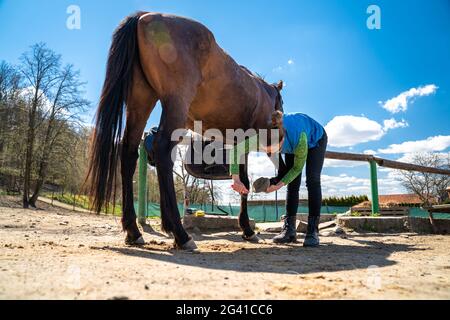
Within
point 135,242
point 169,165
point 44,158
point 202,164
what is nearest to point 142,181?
point 202,164

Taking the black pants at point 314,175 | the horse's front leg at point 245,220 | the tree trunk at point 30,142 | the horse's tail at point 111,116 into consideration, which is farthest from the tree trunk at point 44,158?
the black pants at point 314,175

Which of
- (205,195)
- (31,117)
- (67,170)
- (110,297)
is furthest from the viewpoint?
(205,195)

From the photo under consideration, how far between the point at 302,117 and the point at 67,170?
67.3 ft

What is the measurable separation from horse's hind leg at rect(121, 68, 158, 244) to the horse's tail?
181mm

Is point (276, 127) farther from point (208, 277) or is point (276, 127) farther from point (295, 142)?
point (208, 277)

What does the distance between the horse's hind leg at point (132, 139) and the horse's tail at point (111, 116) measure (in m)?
0.18

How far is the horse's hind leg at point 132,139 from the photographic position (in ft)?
10.8

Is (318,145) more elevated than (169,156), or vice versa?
(318,145)

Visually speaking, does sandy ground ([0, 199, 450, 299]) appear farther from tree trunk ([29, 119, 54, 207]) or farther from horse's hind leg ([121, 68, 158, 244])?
tree trunk ([29, 119, 54, 207])

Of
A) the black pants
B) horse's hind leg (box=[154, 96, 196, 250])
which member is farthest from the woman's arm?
horse's hind leg (box=[154, 96, 196, 250])

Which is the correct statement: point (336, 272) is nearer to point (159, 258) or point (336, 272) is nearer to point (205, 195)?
point (159, 258)

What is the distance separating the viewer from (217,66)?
3.49 metres

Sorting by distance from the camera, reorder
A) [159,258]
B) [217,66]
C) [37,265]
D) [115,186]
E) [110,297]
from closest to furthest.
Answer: [110,297] < [37,265] < [159,258] < [115,186] < [217,66]

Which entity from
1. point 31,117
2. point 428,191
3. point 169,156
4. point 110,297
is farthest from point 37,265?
point 428,191
